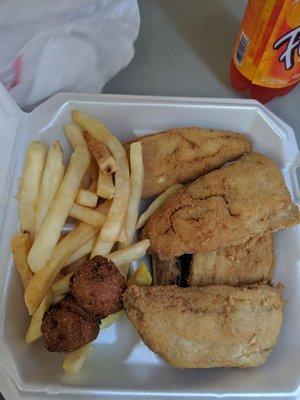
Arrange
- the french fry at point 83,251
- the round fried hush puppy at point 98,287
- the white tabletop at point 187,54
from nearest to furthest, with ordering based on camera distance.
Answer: the round fried hush puppy at point 98,287 < the french fry at point 83,251 < the white tabletop at point 187,54

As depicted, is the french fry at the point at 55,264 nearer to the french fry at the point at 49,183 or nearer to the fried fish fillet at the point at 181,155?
the french fry at the point at 49,183

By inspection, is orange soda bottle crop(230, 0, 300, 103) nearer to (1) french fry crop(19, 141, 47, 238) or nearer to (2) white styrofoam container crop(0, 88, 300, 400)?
(2) white styrofoam container crop(0, 88, 300, 400)

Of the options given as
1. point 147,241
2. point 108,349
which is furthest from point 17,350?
point 147,241

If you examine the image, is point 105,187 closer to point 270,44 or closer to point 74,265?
point 74,265

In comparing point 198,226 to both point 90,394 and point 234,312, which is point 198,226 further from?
point 90,394

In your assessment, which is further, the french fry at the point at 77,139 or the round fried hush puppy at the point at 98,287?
the french fry at the point at 77,139

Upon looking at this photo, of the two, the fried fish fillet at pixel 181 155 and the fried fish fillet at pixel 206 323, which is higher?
the fried fish fillet at pixel 181 155

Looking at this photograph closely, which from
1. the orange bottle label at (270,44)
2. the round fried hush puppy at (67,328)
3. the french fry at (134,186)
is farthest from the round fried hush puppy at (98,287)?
the orange bottle label at (270,44)
